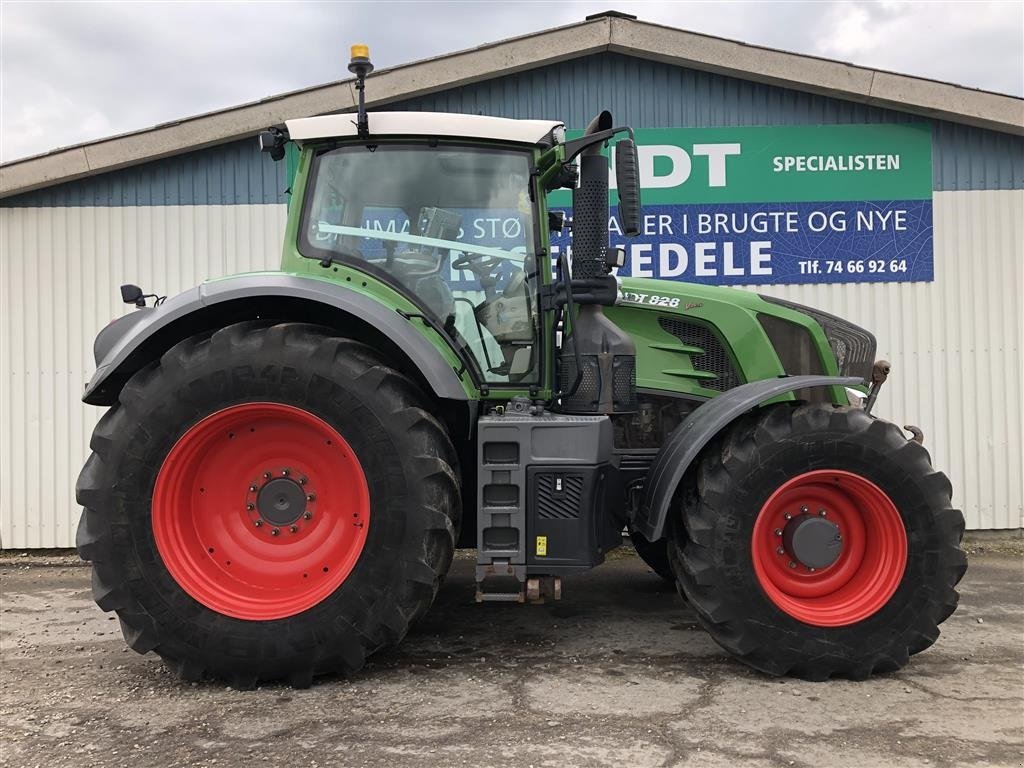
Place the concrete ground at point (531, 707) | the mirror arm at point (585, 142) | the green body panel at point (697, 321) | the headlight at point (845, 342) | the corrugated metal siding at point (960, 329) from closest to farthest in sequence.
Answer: the concrete ground at point (531, 707) < the mirror arm at point (585, 142) < the green body panel at point (697, 321) < the headlight at point (845, 342) < the corrugated metal siding at point (960, 329)

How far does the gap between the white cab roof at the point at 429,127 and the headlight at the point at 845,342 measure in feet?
5.60

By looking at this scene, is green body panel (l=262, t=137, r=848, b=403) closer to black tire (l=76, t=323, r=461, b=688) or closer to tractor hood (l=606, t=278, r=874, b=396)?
tractor hood (l=606, t=278, r=874, b=396)

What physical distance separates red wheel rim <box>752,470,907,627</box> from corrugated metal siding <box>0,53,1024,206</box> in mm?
4099

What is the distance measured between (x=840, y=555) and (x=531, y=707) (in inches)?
62.2

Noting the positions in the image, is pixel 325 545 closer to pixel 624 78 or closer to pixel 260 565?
pixel 260 565

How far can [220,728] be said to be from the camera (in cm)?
293

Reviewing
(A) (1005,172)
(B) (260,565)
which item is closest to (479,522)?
(B) (260,565)

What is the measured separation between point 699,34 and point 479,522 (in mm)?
4905

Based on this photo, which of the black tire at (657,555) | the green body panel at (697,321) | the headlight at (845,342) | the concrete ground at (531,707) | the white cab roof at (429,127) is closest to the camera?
A: the concrete ground at (531,707)

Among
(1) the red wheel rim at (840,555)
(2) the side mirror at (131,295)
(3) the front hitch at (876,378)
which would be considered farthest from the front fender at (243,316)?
(3) the front hitch at (876,378)

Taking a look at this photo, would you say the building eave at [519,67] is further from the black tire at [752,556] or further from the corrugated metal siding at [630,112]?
the black tire at [752,556]

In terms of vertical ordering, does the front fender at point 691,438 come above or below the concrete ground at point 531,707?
above

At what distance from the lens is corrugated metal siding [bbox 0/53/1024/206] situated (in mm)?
6543

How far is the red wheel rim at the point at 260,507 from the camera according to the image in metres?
3.35
